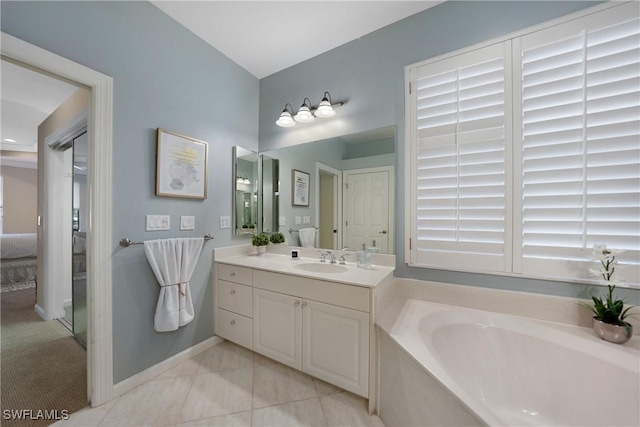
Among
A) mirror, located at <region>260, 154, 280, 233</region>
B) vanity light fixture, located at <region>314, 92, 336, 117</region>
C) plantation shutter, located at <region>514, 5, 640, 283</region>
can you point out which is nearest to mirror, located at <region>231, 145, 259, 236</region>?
mirror, located at <region>260, 154, 280, 233</region>

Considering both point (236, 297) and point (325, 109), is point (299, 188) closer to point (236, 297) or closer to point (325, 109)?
point (325, 109)

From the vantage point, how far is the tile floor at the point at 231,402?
52.6 inches

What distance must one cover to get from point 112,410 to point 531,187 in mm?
2795

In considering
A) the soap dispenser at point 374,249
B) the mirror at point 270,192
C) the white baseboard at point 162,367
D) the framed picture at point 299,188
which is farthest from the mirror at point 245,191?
the soap dispenser at point 374,249

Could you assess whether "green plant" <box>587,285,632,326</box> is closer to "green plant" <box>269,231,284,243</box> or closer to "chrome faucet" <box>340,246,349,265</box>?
"chrome faucet" <box>340,246,349,265</box>

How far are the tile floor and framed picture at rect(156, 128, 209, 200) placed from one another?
1.33 metres

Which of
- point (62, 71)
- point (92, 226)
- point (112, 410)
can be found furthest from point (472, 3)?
point (112, 410)

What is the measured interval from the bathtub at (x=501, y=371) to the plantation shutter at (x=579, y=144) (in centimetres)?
36

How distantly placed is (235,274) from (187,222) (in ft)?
1.88

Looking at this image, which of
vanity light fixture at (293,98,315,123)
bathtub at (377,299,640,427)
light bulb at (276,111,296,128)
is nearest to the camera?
bathtub at (377,299,640,427)

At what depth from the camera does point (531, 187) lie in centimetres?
137

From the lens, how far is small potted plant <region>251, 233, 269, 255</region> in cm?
236

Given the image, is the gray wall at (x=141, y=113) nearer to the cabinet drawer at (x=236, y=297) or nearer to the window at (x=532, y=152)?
the cabinet drawer at (x=236, y=297)

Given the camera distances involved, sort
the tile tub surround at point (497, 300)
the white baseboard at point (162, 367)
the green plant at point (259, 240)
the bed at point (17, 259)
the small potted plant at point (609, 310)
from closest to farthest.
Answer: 1. the small potted plant at point (609, 310)
2. the tile tub surround at point (497, 300)
3. the white baseboard at point (162, 367)
4. the green plant at point (259, 240)
5. the bed at point (17, 259)
